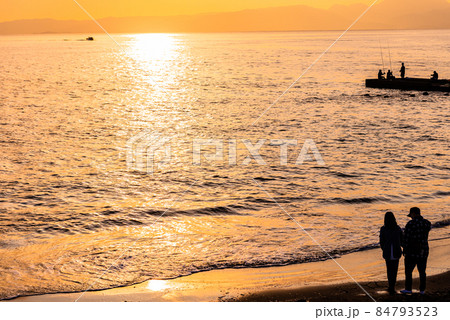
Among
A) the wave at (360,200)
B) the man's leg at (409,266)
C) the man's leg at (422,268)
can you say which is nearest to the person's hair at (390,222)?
the man's leg at (409,266)

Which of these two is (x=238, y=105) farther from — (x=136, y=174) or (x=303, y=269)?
(x=303, y=269)

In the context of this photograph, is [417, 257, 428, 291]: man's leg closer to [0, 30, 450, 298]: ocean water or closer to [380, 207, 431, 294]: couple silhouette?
[380, 207, 431, 294]: couple silhouette

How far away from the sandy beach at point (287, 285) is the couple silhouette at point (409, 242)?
55 cm

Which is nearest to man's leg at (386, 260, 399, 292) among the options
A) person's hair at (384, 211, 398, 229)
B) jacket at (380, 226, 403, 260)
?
jacket at (380, 226, 403, 260)

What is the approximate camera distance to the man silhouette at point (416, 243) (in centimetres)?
935

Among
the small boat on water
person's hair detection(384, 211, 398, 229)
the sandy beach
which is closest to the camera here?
person's hair detection(384, 211, 398, 229)

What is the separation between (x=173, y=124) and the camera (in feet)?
124

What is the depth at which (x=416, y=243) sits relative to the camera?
371 inches

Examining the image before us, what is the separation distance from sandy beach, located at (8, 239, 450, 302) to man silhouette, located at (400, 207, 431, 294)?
0.45 m

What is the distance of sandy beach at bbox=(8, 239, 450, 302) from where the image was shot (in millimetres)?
10188

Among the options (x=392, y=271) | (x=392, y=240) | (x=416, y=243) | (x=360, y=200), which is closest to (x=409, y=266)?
(x=392, y=271)

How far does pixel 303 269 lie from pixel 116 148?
1855 cm

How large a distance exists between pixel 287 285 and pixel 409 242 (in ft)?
9.35

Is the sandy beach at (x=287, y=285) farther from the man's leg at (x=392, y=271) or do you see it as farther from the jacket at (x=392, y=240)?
the jacket at (x=392, y=240)
